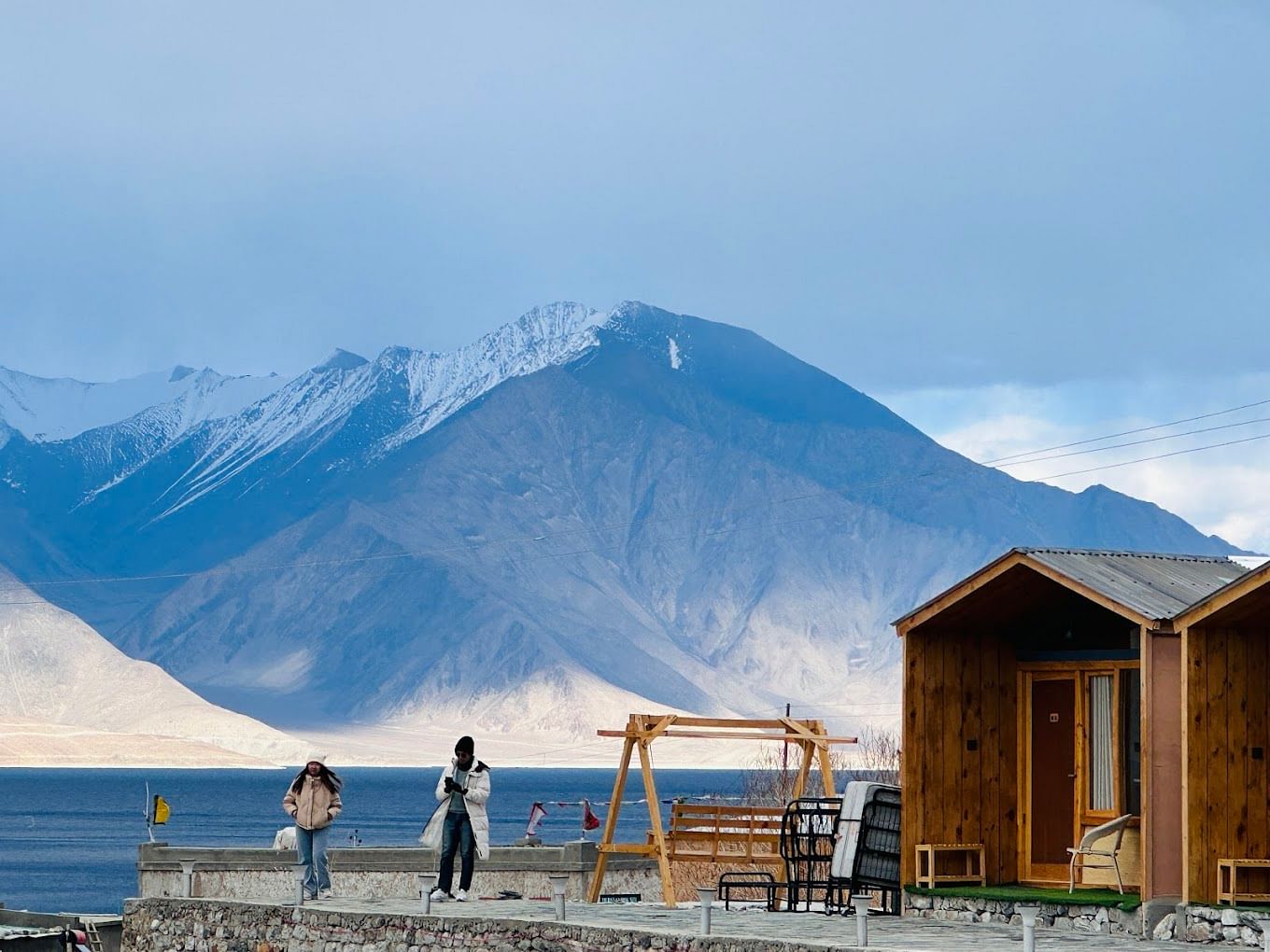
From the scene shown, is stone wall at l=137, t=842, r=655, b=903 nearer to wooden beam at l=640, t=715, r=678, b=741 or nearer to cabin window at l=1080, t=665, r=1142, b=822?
wooden beam at l=640, t=715, r=678, b=741

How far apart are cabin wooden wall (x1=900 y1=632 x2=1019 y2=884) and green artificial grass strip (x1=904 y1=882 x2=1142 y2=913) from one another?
1.18ft

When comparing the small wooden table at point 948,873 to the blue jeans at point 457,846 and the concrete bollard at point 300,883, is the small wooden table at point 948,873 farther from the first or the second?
the concrete bollard at point 300,883

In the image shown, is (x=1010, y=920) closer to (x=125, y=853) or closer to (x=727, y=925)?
(x=727, y=925)

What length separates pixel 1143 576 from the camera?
1952cm

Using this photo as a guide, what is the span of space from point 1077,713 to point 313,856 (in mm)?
7253

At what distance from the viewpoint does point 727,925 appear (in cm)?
1744

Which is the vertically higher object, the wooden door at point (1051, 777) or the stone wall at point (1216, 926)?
the wooden door at point (1051, 777)

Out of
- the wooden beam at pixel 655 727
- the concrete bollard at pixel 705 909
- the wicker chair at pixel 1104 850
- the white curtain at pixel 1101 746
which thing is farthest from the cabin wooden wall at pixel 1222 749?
the wooden beam at pixel 655 727

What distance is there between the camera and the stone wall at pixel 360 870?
26.2 m

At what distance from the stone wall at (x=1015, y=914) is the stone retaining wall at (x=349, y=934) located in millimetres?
3642

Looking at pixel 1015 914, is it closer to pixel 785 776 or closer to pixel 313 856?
pixel 313 856

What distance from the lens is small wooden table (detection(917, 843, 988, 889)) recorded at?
1966 cm

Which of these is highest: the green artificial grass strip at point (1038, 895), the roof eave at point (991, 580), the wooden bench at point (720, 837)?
the roof eave at point (991, 580)

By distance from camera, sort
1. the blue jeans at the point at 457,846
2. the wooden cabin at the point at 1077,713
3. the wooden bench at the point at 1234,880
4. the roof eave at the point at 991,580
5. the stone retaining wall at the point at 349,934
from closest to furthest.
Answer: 1. the stone retaining wall at the point at 349,934
2. the wooden bench at the point at 1234,880
3. the wooden cabin at the point at 1077,713
4. the roof eave at the point at 991,580
5. the blue jeans at the point at 457,846
